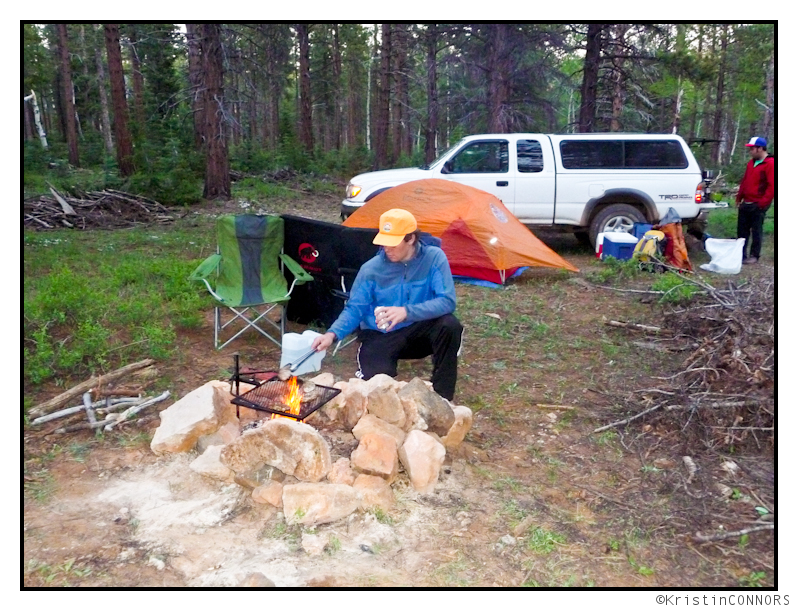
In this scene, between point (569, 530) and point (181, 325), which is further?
point (181, 325)

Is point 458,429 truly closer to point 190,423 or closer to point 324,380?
point 324,380

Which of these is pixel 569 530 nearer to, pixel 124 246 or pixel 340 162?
pixel 124 246

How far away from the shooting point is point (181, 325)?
5.01 metres

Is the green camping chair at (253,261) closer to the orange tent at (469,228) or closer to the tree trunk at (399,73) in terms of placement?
the orange tent at (469,228)

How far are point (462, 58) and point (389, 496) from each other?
598 inches

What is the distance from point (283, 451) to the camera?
8.86 ft

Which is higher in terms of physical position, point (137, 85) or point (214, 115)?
point (137, 85)

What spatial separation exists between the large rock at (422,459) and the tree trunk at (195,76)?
9.53m

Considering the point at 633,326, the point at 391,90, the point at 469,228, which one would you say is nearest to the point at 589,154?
the point at 469,228

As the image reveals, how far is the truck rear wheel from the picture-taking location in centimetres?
842

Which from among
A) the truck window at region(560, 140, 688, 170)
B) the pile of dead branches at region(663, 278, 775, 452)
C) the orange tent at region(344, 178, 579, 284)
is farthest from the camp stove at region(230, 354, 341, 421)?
the truck window at region(560, 140, 688, 170)

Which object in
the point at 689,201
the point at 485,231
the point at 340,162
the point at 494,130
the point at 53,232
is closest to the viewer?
the point at 53,232

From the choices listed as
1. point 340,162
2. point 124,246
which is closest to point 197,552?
point 124,246

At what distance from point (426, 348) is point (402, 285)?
428 millimetres
